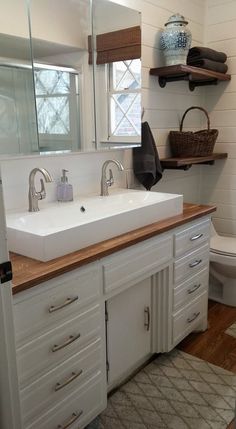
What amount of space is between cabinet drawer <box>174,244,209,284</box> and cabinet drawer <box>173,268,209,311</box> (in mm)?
38

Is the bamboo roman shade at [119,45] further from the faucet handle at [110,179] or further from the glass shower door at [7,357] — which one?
the glass shower door at [7,357]

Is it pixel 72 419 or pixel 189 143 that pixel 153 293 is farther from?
pixel 189 143

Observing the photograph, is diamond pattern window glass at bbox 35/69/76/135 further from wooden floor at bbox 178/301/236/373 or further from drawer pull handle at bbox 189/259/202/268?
wooden floor at bbox 178/301/236/373

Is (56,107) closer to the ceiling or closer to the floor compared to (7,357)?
closer to the ceiling

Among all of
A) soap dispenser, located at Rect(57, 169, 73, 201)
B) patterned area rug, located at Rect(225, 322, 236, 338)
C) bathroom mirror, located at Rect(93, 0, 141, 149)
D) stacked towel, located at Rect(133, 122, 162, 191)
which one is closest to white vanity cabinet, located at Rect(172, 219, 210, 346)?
patterned area rug, located at Rect(225, 322, 236, 338)

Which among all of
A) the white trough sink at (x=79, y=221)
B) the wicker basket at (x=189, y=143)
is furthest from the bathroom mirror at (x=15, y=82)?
the wicker basket at (x=189, y=143)

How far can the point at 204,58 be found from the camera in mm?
2361

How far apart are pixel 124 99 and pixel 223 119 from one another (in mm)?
1022

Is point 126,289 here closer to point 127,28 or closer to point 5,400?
point 5,400

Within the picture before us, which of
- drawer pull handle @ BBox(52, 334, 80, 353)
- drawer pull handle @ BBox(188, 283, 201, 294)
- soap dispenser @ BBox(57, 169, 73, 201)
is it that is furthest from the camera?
drawer pull handle @ BBox(188, 283, 201, 294)

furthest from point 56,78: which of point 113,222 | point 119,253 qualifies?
point 119,253

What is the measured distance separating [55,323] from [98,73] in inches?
53.2

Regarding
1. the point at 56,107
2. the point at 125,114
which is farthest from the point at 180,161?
the point at 56,107

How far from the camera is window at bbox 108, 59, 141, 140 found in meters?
2.04
